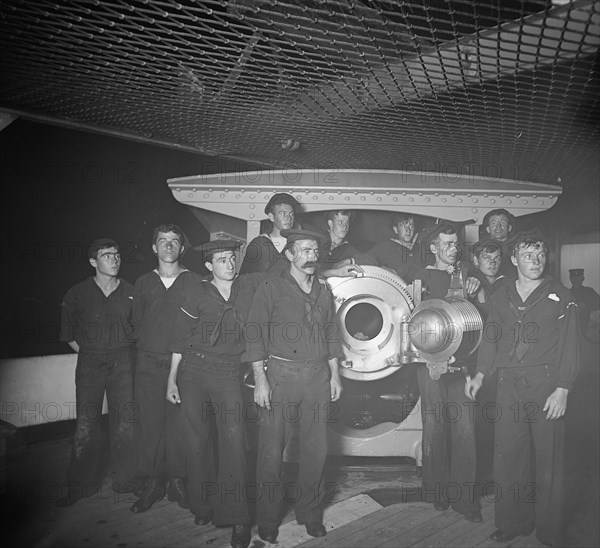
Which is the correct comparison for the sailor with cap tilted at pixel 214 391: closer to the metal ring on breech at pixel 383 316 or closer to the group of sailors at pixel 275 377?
the group of sailors at pixel 275 377

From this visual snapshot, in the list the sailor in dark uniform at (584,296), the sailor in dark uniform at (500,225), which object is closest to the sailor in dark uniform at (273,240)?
the sailor in dark uniform at (500,225)

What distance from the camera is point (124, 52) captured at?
193 cm

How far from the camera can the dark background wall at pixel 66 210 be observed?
13.2 feet

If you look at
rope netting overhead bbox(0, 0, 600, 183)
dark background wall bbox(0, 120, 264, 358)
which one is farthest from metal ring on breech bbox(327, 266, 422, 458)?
dark background wall bbox(0, 120, 264, 358)

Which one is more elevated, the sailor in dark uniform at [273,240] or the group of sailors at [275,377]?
the sailor in dark uniform at [273,240]

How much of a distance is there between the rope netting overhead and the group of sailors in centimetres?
72

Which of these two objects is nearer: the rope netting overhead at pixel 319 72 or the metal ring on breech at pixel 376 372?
the rope netting overhead at pixel 319 72

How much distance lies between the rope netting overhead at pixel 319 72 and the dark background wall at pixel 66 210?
127 centimetres

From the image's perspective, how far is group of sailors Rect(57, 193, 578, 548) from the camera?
284cm

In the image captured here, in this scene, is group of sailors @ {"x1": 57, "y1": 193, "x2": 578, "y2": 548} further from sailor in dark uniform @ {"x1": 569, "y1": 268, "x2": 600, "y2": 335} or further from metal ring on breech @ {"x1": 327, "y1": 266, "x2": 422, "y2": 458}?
sailor in dark uniform @ {"x1": 569, "y1": 268, "x2": 600, "y2": 335}

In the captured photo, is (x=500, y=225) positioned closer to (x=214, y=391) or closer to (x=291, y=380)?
(x=291, y=380)

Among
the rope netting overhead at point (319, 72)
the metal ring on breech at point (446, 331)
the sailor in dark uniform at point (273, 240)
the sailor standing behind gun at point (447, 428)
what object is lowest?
the sailor standing behind gun at point (447, 428)

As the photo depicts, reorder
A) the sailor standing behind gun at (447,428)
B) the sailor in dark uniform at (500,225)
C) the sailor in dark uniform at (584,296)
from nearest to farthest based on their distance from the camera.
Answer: the sailor standing behind gun at (447,428) < the sailor in dark uniform at (500,225) < the sailor in dark uniform at (584,296)

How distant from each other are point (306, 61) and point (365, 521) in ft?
9.51
